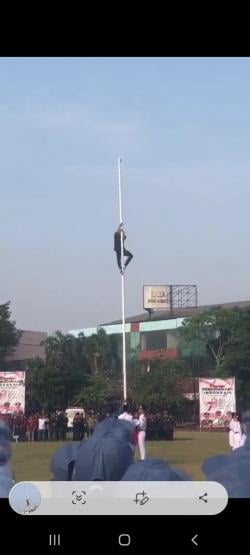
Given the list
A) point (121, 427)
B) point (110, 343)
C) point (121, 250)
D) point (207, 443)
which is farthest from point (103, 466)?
point (110, 343)

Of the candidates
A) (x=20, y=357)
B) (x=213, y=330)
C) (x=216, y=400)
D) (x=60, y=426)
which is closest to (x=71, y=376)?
(x=20, y=357)

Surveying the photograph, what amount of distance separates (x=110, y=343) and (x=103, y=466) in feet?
43.8

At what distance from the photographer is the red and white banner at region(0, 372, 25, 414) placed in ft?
37.3

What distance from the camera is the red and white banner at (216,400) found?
44.5 ft

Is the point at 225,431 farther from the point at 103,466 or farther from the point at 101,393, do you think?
the point at 103,466

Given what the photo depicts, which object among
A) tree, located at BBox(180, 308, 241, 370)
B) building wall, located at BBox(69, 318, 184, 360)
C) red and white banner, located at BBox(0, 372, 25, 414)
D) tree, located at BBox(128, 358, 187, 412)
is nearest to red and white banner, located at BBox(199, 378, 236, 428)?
tree, located at BBox(180, 308, 241, 370)

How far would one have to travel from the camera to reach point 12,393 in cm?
1134

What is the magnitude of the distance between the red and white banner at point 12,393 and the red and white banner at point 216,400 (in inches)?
145

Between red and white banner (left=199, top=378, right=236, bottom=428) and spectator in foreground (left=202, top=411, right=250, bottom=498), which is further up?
red and white banner (left=199, top=378, right=236, bottom=428)

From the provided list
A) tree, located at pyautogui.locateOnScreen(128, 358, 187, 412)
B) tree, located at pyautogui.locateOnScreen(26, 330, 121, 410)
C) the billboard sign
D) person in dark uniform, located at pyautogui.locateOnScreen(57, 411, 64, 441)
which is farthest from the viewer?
the billboard sign
